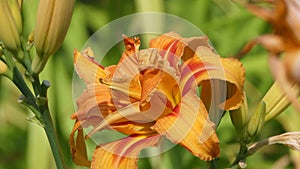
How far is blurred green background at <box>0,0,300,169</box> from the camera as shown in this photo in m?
1.14

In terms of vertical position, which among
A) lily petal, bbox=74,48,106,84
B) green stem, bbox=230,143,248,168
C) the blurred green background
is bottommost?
the blurred green background

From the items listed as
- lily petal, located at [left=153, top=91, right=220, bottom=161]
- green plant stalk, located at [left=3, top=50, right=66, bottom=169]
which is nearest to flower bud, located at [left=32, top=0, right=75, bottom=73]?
green plant stalk, located at [left=3, top=50, right=66, bottom=169]

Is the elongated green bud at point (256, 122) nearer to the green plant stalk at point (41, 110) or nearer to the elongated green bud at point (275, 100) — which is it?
the elongated green bud at point (275, 100)

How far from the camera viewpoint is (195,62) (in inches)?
21.1

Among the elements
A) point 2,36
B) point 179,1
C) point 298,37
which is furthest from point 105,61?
point 298,37

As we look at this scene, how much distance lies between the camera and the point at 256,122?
0.59 metres

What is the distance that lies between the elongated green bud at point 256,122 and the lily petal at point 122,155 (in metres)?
0.11

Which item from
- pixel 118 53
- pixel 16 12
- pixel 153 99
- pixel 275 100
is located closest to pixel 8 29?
pixel 16 12

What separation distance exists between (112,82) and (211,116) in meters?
0.08

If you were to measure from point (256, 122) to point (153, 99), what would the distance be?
0.11m

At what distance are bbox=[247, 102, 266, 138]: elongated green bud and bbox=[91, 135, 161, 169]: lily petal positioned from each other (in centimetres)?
11

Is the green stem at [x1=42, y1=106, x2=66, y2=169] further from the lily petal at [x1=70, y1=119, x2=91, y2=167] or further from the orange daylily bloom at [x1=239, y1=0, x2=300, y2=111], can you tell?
the orange daylily bloom at [x1=239, y1=0, x2=300, y2=111]

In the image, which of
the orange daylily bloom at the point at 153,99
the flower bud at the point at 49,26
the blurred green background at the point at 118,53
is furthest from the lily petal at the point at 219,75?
the blurred green background at the point at 118,53

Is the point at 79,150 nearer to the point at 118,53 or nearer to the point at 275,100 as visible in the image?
the point at 275,100
